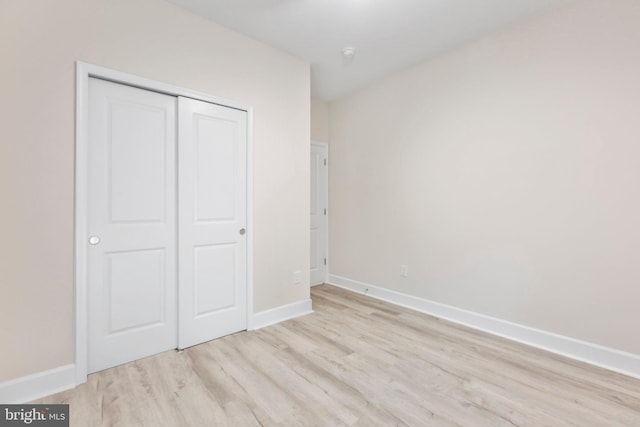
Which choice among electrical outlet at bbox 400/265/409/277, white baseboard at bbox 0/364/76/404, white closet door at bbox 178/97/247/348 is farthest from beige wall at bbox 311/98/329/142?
white baseboard at bbox 0/364/76/404

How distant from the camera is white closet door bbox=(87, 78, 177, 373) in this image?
2025mm

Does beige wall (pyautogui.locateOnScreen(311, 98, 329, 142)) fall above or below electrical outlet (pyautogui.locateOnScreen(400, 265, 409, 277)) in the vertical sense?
above

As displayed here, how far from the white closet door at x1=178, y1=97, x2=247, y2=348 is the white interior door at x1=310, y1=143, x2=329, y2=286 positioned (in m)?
1.69

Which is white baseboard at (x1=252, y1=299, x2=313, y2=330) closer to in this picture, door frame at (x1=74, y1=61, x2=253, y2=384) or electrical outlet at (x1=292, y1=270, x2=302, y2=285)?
electrical outlet at (x1=292, y1=270, x2=302, y2=285)

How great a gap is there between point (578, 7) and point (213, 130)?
306 cm

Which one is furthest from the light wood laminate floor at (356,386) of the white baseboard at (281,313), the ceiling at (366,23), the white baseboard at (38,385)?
the ceiling at (366,23)

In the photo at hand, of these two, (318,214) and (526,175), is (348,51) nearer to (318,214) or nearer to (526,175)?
(526,175)

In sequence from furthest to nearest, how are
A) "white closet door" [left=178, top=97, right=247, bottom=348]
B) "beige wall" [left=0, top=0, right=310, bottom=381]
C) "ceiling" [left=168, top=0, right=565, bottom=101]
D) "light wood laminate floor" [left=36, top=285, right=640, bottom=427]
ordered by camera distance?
"white closet door" [left=178, top=97, right=247, bottom=348] < "ceiling" [left=168, top=0, right=565, bottom=101] < "beige wall" [left=0, top=0, right=310, bottom=381] < "light wood laminate floor" [left=36, top=285, right=640, bottom=427]

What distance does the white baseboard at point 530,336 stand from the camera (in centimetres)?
209

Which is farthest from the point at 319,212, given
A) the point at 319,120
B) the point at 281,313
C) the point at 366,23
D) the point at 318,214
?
the point at 366,23

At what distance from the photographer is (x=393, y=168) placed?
11.8 ft

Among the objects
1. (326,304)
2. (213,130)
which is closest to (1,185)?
(213,130)

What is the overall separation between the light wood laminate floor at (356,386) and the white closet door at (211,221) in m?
0.25

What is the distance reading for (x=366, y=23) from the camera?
2535mm
